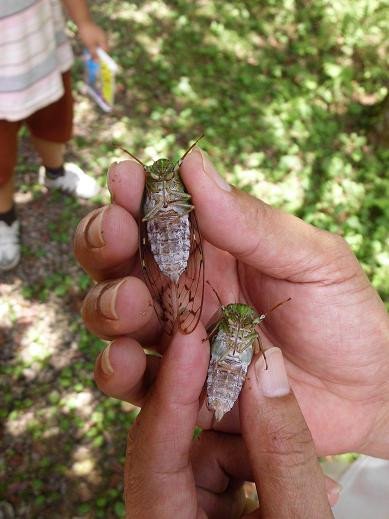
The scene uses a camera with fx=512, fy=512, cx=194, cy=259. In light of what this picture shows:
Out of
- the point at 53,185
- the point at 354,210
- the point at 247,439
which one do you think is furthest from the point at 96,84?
the point at 247,439

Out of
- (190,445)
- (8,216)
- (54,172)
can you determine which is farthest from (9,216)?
(190,445)

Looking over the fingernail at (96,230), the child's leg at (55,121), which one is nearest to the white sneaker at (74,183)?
the child's leg at (55,121)

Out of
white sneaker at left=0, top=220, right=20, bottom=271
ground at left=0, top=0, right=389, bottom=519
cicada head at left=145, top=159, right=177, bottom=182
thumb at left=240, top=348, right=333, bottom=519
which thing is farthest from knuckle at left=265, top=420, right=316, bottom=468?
white sneaker at left=0, top=220, right=20, bottom=271

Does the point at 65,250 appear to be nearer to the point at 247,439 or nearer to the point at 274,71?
the point at 247,439

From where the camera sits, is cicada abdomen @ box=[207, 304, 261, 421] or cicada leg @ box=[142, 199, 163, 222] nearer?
cicada abdomen @ box=[207, 304, 261, 421]

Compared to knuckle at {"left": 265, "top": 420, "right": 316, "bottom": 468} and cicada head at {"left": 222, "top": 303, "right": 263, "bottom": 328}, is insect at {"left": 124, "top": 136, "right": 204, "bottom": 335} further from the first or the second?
knuckle at {"left": 265, "top": 420, "right": 316, "bottom": 468}
